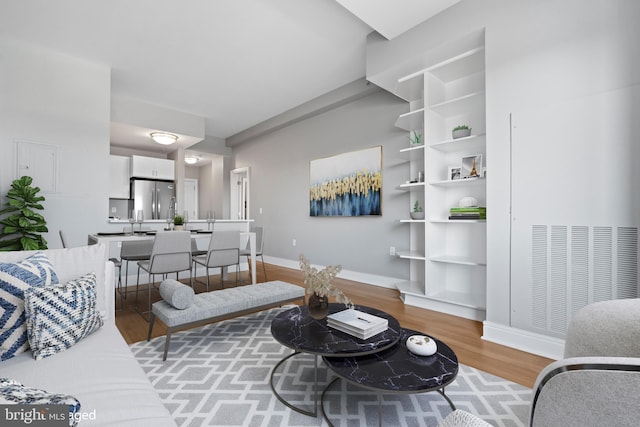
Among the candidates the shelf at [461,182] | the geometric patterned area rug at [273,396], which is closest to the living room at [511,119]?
the shelf at [461,182]

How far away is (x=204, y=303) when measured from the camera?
2.26 m

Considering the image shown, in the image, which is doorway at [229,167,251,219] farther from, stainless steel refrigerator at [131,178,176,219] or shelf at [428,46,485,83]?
shelf at [428,46,485,83]

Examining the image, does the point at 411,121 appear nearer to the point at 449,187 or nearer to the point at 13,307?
the point at 449,187

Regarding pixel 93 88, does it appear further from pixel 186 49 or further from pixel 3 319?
pixel 3 319

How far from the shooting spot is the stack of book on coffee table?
5.21ft

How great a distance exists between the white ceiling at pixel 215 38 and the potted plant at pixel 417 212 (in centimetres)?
194

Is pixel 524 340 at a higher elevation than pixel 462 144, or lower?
lower

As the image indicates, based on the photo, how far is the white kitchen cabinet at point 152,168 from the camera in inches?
248

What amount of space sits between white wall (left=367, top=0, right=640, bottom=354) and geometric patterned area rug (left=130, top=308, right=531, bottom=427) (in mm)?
896

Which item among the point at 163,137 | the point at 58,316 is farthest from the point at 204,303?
the point at 163,137

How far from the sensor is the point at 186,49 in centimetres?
348

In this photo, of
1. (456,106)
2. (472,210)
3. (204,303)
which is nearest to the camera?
(204,303)

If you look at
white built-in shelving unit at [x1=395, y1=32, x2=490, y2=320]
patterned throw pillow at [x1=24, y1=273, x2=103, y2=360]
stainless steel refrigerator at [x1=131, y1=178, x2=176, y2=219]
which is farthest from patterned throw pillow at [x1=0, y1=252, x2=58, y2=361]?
stainless steel refrigerator at [x1=131, y1=178, x2=176, y2=219]

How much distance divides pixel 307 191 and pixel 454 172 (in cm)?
285
